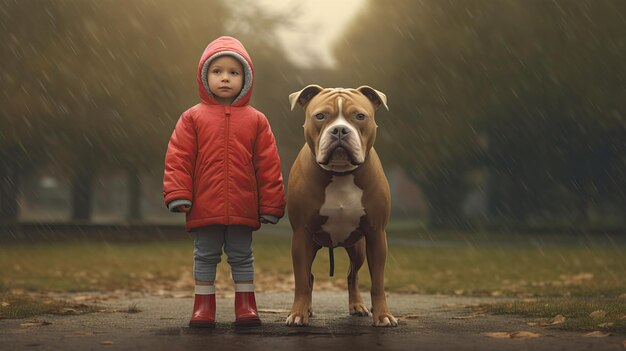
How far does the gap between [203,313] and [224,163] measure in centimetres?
106

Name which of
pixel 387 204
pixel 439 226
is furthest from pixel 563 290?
pixel 439 226

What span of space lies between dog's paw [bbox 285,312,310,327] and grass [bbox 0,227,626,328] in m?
1.85

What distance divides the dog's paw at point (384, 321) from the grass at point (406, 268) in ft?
4.31

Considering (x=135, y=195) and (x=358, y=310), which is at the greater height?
(x=135, y=195)

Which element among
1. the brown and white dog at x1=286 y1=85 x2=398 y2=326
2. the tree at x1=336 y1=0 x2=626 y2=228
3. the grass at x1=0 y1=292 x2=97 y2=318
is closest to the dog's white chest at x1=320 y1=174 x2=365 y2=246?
the brown and white dog at x1=286 y1=85 x2=398 y2=326

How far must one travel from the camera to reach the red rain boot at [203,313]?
5.66m

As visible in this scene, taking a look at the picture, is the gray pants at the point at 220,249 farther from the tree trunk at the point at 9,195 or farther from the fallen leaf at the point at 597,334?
the tree trunk at the point at 9,195

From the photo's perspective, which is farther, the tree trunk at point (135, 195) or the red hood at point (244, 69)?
the tree trunk at point (135, 195)

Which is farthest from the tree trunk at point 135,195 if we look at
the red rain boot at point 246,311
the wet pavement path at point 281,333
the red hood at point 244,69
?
the red rain boot at point 246,311

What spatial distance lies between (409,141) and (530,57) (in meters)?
4.64

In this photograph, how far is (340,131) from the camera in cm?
534

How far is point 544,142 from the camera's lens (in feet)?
79.2

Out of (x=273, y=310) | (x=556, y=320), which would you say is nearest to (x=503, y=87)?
(x=273, y=310)

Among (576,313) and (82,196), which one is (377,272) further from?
(82,196)
